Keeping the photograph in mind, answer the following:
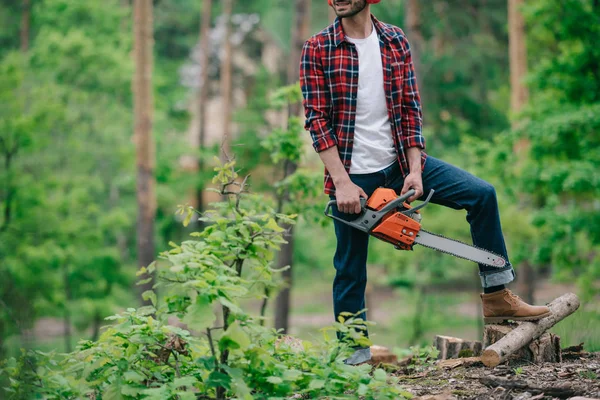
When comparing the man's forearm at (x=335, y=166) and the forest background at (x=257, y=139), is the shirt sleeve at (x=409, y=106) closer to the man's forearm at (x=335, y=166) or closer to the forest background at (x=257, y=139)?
the man's forearm at (x=335, y=166)

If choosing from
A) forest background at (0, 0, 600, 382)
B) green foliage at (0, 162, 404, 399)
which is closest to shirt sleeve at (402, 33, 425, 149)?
green foliage at (0, 162, 404, 399)

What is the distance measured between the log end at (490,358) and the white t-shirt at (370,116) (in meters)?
1.32

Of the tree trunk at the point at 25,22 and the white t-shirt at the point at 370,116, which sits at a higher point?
the tree trunk at the point at 25,22

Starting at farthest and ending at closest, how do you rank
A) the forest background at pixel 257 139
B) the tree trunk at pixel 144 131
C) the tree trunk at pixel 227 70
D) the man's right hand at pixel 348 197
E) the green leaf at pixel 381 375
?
the tree trunk at pixel 227 70 < the tree trunk at pixel 144 131 < the forest background at pixel 257 139 < the man's right hand at pixel 348 197 < the green leaf at pixel 381 375

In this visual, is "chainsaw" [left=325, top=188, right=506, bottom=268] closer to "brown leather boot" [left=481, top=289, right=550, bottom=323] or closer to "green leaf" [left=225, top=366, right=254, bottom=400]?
"brown leather boot" [left=481, top=289, right=550, bottom=323]

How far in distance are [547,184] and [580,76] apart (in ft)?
6.24

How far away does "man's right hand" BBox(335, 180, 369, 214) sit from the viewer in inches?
158

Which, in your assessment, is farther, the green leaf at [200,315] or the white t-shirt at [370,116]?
the white t-shirt at [370,116]

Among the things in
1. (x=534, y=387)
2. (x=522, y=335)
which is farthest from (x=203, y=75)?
(x=534, y=387)

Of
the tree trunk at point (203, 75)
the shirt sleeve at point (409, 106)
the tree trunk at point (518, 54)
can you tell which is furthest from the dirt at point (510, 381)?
the tree trunk at point (203, 75)

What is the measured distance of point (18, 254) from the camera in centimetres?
1546

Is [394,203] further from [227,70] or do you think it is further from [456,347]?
[227,70]

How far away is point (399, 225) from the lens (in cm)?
408

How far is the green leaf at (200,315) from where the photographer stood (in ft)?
10.0
